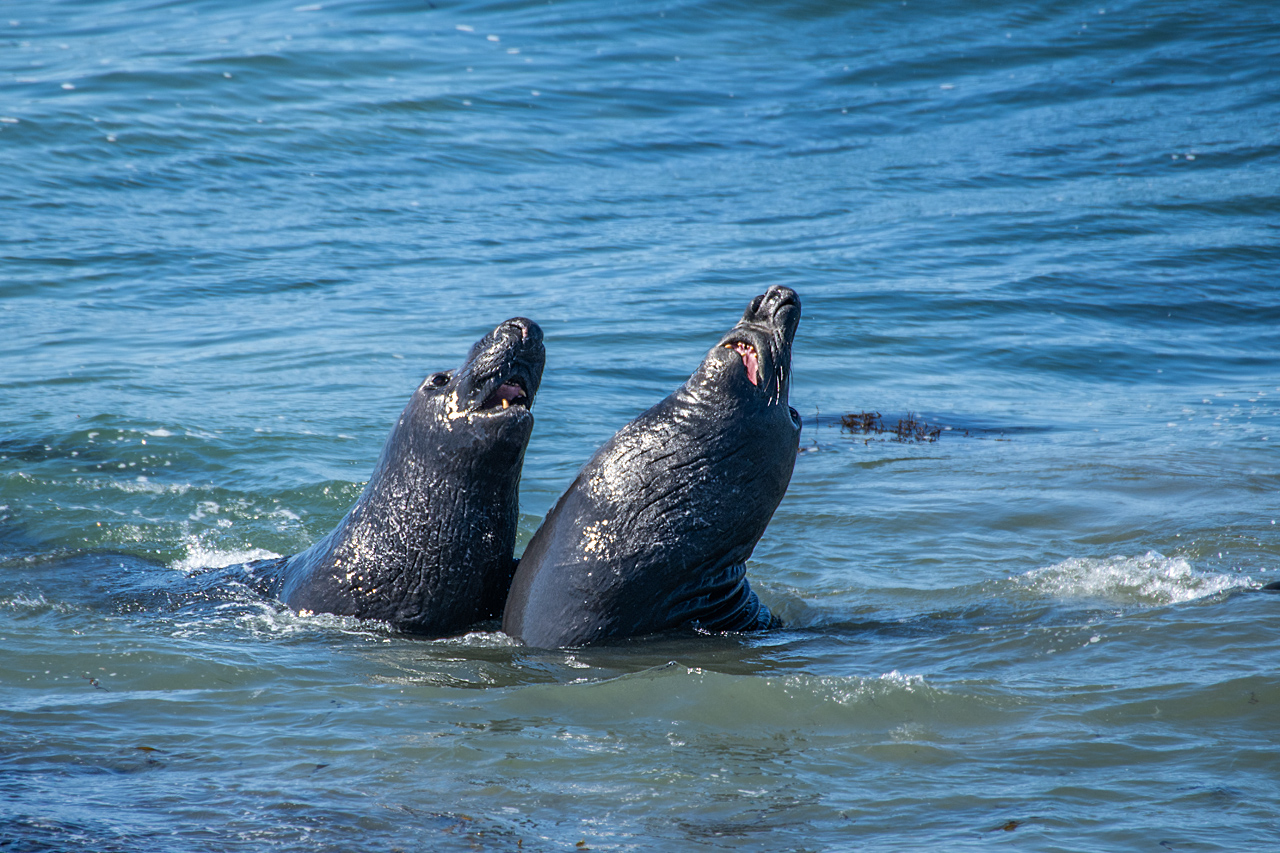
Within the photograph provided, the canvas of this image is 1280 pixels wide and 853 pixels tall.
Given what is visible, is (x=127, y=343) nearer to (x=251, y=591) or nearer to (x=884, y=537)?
(x=251, y=591)

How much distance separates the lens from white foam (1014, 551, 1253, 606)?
18.5ft

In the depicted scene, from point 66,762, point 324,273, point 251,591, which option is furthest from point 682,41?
point 66,762

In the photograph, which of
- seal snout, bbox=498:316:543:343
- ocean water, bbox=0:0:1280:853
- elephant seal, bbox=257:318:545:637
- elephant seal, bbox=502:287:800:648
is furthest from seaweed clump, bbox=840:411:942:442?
seal snout, bbox=498:316:543:343

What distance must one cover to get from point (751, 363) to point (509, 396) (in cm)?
92

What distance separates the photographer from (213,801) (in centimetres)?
363

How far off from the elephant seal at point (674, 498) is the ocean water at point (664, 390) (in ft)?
0.69

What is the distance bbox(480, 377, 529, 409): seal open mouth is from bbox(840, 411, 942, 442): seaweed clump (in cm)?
544

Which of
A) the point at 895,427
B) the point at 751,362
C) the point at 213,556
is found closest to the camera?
the point at 751,362

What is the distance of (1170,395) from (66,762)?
9784mm

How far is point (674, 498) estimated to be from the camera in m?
4.62

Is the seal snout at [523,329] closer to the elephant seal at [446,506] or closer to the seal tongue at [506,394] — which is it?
the elephant seal at [446,506]

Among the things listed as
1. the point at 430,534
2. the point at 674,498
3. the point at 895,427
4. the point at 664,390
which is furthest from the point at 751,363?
the point at 664,390

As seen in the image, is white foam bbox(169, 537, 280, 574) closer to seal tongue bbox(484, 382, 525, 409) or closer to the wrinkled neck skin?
the wrinkled neck skin

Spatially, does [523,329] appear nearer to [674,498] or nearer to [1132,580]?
[674,498]
